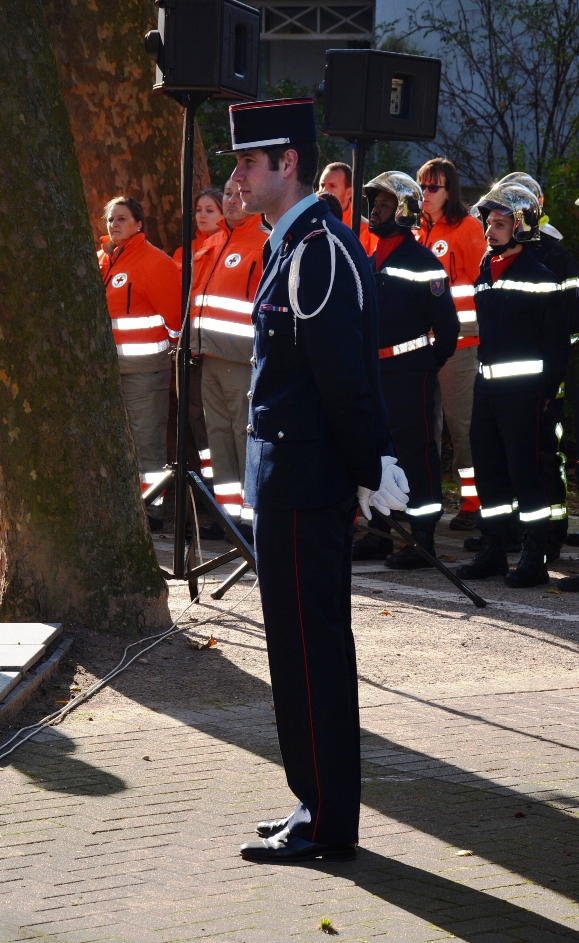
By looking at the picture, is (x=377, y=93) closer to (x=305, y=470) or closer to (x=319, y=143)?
(x=305, y=470)

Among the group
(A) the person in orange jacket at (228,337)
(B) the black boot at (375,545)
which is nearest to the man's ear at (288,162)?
(A) the person in orange jacket at (228,337)

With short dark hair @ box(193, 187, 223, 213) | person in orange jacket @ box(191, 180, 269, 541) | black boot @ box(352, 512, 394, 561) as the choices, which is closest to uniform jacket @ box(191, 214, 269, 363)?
person in orange jacket @ box(191, 180, 269, 541)

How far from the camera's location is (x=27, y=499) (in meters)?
6.84

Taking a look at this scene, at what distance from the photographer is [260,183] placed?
4.32m

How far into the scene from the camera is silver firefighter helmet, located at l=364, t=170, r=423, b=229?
898cm

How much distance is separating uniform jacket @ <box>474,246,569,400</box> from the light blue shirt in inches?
177

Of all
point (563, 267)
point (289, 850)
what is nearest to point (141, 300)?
point (563, 267)

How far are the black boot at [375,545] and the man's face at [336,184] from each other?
2.74m

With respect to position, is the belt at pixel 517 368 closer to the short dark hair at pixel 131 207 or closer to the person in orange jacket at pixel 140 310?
the person in orange jacket at pixel 140 310

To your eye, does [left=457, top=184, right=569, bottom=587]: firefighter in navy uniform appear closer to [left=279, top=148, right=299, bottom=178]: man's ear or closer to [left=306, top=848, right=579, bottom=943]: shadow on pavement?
[left=279, top=148, right=299, bottom=178]: man's ear

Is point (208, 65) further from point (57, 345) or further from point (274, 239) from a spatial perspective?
point (274, 239)

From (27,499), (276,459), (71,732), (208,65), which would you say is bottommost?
(71,732)

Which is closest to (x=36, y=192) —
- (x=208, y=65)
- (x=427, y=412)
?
(x=208, y=65)

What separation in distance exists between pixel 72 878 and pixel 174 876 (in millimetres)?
299
